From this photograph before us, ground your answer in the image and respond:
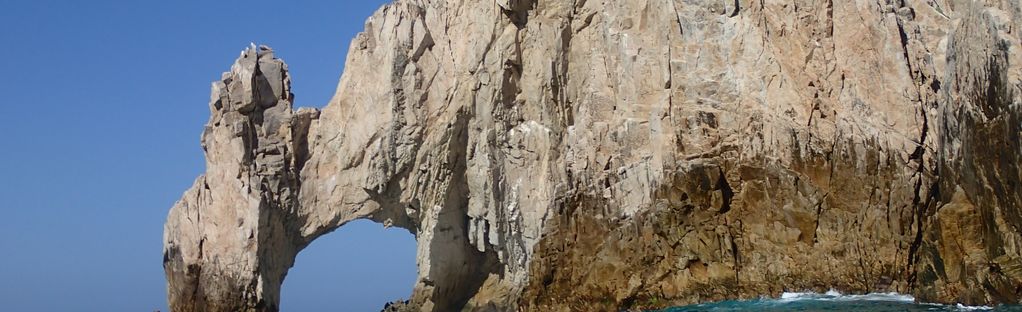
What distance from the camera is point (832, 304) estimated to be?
2617cm

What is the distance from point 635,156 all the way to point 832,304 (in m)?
7.02

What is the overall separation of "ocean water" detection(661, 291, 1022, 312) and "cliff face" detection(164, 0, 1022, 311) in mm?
310

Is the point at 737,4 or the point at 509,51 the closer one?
the point at 737,4

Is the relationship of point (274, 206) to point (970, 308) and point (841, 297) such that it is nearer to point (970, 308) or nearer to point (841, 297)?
point (841, 297)

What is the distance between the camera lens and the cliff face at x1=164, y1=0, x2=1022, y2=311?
24.5 metres

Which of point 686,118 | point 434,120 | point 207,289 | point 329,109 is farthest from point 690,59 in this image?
point 207,289

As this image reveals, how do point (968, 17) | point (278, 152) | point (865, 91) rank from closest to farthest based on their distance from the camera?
point (968, 17), point (865, 91), point (278, 152)

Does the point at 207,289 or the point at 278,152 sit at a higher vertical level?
the point at 278,152

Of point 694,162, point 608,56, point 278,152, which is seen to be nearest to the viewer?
point 694,162

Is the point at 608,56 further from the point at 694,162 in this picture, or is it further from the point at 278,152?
the point at 278,152

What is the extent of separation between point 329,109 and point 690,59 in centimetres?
1147

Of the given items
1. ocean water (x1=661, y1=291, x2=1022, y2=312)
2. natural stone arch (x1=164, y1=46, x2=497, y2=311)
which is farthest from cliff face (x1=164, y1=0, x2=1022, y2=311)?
ocean water (x1=661, y1=291, x2=1022, y2=312)

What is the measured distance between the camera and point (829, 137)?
27.5m

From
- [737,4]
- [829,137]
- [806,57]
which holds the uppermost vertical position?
[737,4]
